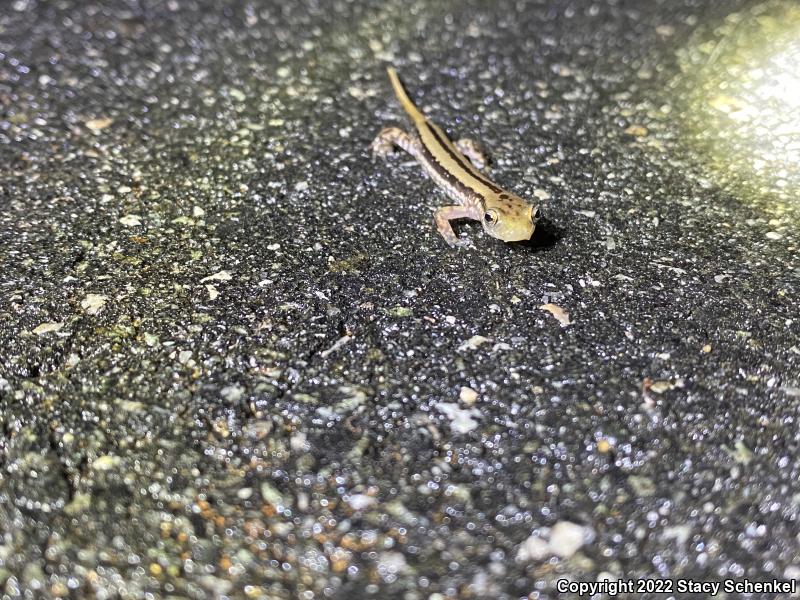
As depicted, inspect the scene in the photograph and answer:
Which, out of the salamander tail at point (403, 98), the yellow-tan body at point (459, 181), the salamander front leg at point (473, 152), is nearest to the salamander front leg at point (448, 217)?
the yellow-tan body at point (459, 181)

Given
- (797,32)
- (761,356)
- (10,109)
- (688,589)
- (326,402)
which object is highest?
(797,32)

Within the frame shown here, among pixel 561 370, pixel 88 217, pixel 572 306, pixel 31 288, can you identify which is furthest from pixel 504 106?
pixel 31 288

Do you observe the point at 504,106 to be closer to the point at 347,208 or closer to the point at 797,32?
the point at 347,208

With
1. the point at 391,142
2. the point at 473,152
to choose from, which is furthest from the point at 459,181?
the point at 391,142

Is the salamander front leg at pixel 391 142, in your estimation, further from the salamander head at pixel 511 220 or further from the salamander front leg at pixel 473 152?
the salamander head at pixel 511 220

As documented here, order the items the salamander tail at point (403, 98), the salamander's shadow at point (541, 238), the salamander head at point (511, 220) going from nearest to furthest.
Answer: the salamander head at point (511, 220) → the salamander's shadow at point (541, 238) → the salamander tail at point (403, 98)

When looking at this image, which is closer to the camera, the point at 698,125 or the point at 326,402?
the point at 326,402

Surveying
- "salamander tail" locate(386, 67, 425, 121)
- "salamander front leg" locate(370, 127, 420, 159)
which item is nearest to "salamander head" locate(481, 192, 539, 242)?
"salamander front leg" locate(370, 127, 420, 159)
